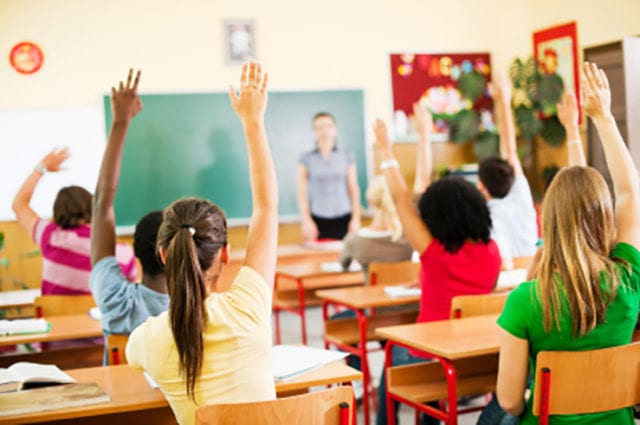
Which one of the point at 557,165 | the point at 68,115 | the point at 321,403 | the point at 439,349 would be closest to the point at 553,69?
the point at 557,165

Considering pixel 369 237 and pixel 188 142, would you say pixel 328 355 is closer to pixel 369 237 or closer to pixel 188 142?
pixel 369 237

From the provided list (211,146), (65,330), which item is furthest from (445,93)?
(65,330)

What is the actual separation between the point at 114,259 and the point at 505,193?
7.92 feet

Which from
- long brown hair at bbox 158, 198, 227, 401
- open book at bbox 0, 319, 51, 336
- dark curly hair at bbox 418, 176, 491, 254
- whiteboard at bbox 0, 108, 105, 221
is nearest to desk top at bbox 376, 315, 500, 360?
dark curly hair at bbox 418, 176, 491, 254

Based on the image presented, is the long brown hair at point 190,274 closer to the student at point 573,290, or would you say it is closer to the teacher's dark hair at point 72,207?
the student at point 573,290

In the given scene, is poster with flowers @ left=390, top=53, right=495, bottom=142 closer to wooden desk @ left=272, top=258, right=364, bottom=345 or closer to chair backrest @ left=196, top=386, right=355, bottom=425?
wooden desk @ left=272, top=258, right=364, bottom=345

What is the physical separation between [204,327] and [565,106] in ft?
7.21

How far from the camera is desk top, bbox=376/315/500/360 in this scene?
279 cm

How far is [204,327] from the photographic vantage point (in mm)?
2059

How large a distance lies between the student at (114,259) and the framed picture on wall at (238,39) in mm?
5148

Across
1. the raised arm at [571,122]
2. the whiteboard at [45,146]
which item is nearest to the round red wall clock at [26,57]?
the whiteboard at [45,146]

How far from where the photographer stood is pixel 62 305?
3.93 metres

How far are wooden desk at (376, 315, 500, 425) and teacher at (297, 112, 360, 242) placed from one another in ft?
14.8

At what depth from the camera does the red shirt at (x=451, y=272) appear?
11.6 ft
